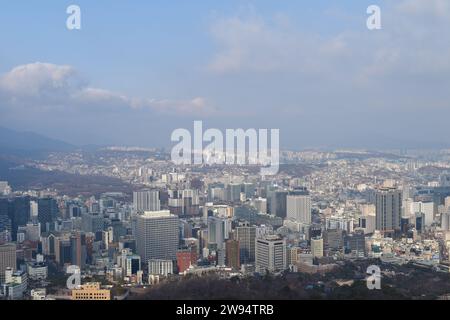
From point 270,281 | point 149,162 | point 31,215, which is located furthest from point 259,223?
point 270,281

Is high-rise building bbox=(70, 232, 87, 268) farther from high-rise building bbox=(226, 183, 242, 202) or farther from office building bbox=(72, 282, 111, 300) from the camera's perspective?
high-rise building bbox=(226, 183, 242, 202)

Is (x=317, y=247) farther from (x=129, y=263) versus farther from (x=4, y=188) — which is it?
(x=4, y=188)

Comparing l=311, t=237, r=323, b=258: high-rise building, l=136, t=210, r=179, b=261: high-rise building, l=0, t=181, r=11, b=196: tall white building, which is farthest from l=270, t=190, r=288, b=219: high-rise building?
l=0, t=181, r=11, b=196: tall white building

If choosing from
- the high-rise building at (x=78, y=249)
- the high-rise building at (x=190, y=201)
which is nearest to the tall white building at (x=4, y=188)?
the high-rise building at (x=78, y=249)

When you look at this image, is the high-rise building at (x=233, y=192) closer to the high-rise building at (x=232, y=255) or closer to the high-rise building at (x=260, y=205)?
the high-rise building at (x=260, y=205)
